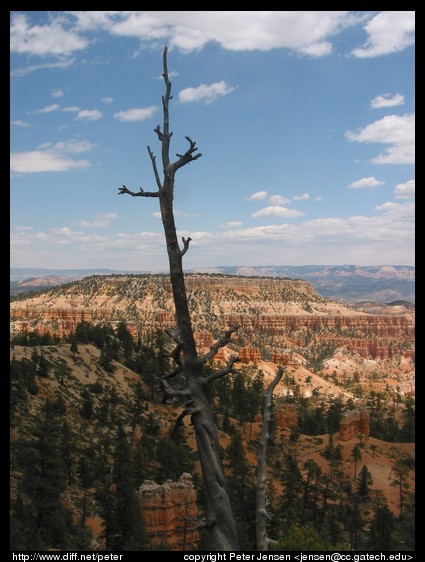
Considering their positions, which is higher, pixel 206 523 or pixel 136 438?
pixel 206 523

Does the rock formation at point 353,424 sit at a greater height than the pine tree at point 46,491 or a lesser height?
lesser

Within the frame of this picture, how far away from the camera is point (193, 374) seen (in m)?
7.46

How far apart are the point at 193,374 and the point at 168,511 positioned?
2025 cm

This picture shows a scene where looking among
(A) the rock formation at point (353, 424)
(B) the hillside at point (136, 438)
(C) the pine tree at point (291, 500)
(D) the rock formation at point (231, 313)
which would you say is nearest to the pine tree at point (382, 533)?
(B) the hillside at point (136, 438)

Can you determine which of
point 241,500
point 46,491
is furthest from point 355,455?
point 46,491

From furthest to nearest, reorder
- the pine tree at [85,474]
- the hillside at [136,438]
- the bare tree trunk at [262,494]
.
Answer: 1. the pine tree at [85,474]
2. the hillside at [136,438]
3. the bare tree trunk at [262,494]

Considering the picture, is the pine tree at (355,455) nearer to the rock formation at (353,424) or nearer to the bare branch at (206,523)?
the rock formation at (353,424)

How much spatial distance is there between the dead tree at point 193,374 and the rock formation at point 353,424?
1787 inches

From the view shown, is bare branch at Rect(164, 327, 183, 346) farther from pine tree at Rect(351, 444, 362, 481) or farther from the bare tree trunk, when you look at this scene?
pine tree at Rect(351, 444, 362, 481)

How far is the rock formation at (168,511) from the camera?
24.5 metres

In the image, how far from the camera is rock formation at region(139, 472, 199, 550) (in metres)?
24.5

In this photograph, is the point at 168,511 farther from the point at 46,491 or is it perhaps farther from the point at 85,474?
the point at 46,491

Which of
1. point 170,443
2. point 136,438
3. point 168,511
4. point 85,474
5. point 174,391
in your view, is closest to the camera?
point 174,391
